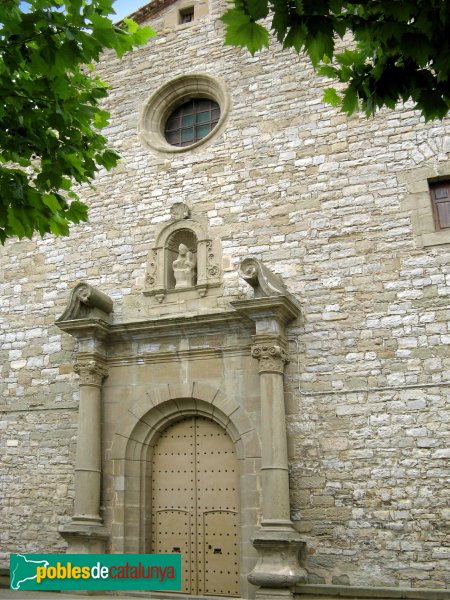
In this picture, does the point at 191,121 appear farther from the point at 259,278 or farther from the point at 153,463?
the point at 153,463

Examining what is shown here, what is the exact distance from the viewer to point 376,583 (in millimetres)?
7332

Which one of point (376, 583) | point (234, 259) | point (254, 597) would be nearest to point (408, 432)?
point (376, 583)

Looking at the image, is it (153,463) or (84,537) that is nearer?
(84,537)

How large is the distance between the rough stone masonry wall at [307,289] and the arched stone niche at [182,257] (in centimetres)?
19

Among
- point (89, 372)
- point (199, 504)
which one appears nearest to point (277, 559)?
point (199, 504)

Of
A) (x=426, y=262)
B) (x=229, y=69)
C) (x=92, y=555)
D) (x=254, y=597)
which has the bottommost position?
(x=254, y=597)

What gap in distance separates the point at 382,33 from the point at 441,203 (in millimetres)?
4924

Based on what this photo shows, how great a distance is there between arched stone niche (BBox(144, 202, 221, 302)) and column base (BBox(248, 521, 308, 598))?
10.9ft

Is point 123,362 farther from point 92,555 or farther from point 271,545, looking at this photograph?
point 271,545

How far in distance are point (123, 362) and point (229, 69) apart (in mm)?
4771

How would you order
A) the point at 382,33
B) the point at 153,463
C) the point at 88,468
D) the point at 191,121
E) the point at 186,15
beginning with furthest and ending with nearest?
1. the point at 186,15
2. the point at 191,121
3. the point at 153,463
4. the point at 88,468
5. the point at 382,33

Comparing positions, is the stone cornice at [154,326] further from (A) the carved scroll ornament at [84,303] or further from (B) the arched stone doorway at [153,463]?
(B) the arched stone doorway at [153,463]

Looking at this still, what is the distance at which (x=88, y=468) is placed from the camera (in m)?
8.77

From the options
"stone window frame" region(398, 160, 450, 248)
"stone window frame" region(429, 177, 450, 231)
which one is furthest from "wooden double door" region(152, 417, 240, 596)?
"stone window frame" region(429, 177, 450, 231)
